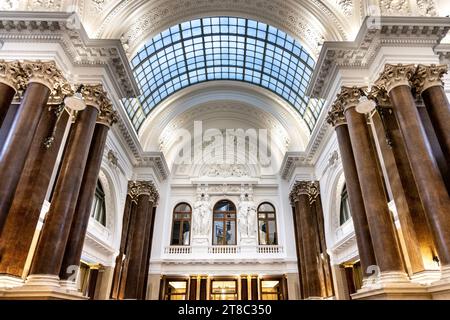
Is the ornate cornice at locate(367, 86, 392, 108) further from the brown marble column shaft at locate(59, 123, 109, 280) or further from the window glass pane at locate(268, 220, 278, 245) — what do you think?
the window glass pane at locate(268, 220, 278, 245)

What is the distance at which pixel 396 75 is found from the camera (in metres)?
9.55

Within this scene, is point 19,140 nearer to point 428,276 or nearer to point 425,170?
point 425,170

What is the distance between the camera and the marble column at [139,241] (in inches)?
669

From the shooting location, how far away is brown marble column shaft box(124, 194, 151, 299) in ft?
55.1

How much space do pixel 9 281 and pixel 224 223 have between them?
16767 mm

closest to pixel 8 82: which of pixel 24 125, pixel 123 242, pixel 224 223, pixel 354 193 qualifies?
pixel 24 125

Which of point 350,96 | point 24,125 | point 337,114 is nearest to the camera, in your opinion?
point 24,125

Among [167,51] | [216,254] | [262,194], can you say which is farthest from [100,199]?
[262,194]

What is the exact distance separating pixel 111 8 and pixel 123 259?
45.0 feet

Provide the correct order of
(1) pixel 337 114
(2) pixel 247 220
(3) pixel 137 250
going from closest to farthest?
(1) pixel 337 114 < (3) pixel 137 250 < (2) pixel 247 220

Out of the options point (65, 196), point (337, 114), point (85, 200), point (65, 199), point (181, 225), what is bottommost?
point (65, 199)

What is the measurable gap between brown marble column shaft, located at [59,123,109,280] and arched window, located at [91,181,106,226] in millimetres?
5074

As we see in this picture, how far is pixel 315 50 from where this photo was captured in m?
14.5
